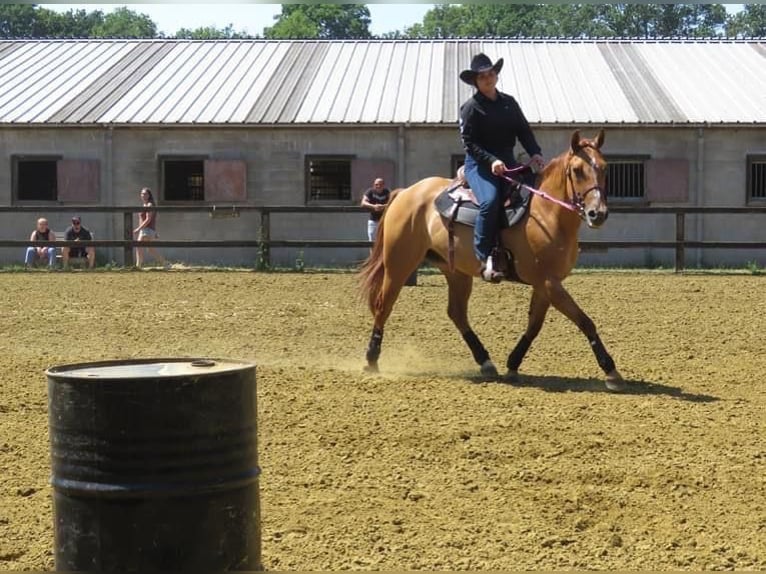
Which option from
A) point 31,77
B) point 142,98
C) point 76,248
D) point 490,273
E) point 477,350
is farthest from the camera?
point 31,77

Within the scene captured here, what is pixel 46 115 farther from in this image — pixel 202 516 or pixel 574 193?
pixel 202 516

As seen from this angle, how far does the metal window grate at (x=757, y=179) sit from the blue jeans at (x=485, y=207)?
16.8 m

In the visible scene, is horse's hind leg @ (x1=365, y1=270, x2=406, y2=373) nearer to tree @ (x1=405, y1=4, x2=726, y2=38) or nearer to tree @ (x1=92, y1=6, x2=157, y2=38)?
tree @ (x1=405, y1=4, x2=726, y2=38)

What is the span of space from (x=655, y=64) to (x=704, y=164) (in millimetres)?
4989

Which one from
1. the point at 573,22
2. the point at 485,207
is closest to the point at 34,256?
the point at 485,207

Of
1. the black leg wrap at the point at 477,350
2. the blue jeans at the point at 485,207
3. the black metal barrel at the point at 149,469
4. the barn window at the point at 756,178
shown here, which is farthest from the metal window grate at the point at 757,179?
the black metal barrel at the point at 149,469

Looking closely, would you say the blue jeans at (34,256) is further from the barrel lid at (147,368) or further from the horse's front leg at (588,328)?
the barrel lid at (147,368)

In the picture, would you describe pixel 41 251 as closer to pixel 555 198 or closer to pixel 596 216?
pixel 555 198

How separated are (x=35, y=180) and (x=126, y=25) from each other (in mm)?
58412

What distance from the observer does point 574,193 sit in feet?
29.7

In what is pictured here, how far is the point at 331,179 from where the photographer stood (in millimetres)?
25500

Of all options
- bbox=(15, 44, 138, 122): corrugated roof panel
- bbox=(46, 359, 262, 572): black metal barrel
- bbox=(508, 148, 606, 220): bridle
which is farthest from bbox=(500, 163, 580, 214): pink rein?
bbox=(15, 44, 138, 122): corrugated roof panel

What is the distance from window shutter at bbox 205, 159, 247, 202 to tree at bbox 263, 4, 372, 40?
40698 mm

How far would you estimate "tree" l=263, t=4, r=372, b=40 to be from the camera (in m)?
66.6
